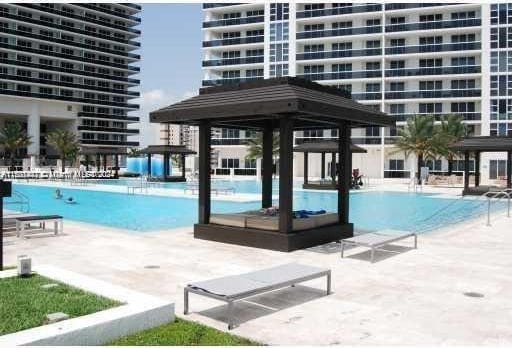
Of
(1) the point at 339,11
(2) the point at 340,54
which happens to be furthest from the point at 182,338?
(1) the point at 339,11

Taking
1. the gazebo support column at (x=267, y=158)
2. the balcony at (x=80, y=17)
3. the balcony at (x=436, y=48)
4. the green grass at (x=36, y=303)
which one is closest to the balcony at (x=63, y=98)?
the balcony at (x=80, y=17)

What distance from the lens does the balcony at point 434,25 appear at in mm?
58594

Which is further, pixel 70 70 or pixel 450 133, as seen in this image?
pixel 70 70

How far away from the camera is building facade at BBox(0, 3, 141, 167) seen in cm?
8356

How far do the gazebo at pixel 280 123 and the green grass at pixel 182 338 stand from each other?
18.7 ft

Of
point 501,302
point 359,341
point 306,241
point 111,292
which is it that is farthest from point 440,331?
point 306,241

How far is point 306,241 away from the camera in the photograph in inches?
475

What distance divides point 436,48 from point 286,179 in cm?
5466

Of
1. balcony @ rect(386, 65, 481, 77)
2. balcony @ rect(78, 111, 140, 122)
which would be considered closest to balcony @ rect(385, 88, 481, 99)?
balcony @ rect(386, 65, 481, 77)

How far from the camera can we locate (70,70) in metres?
91.8

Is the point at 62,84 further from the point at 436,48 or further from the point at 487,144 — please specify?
the point at 487,144

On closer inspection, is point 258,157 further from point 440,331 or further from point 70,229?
point 440,331

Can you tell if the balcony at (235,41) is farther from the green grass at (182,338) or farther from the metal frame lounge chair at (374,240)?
the green grass at (182,338)

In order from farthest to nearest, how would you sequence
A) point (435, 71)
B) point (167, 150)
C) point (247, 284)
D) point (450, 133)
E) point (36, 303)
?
point (435, 71), point (450, 133), point (167, 150), point (247, 284), point (36, 303)
